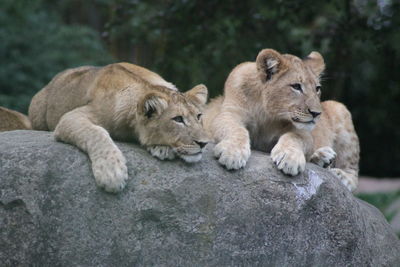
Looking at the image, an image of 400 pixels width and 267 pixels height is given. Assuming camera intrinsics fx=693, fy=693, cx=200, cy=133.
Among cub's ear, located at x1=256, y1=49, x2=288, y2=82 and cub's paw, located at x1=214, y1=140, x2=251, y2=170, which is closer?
cub's paw, located at x1=214, y1=140, x2=251, y2=170

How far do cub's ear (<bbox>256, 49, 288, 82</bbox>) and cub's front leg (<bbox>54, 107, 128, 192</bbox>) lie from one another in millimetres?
1568

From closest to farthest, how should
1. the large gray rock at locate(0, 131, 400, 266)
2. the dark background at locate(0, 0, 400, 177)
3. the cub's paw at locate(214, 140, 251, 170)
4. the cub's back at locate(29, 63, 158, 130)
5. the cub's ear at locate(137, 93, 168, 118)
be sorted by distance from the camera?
the large gray rock at locate(0, 131, 400, 266), the cub's ear at locate(137, 93, 168, 118), the cub's paw at locate(214, 140, 251, 170), the cub's back at locate(29, 63, 158, 130), the dark background at locate(0, 0, 400, 177)

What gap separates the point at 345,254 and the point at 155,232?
1.50m

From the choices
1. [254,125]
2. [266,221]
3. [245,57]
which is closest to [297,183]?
[266,221]

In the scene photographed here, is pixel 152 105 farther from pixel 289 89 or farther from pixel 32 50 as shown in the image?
pixel 32 50

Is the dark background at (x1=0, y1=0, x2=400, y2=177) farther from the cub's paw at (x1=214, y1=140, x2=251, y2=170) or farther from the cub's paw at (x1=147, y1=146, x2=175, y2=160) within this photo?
the cub's paw at (x1=147, y1=146, x2=175, y2=160)

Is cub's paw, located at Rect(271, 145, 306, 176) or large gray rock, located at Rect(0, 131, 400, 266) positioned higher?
cub's paw, located at Rect(271, 145, 306, 176)

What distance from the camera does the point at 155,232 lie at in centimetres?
486

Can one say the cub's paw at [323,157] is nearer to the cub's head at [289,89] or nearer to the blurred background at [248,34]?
the cub's head at [289,89]

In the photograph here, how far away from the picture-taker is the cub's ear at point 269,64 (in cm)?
606

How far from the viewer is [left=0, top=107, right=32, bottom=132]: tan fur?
7.13 metres

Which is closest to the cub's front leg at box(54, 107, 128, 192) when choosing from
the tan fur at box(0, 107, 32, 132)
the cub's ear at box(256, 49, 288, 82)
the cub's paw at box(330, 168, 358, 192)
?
the cub's ear at box(256, 49, 288, 82)

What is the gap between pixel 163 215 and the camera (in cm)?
489

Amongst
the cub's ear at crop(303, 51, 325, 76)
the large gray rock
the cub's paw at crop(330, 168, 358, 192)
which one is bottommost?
the cub's paw at crop(330, 168, 358, 192)
